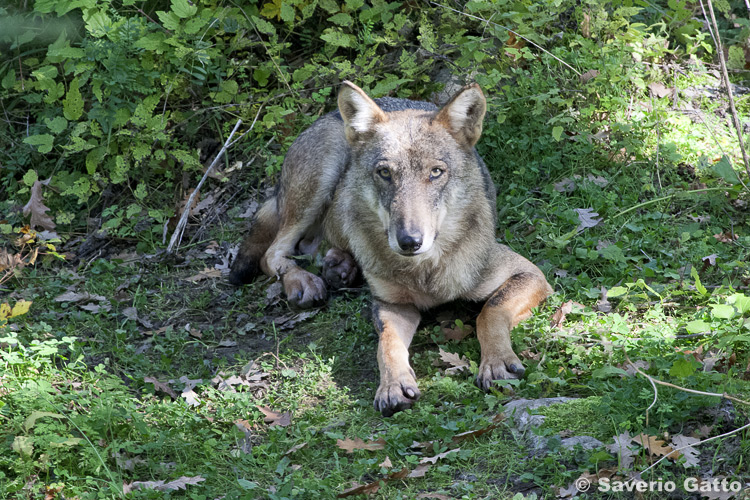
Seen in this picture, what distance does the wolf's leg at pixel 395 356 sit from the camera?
4.20 meters

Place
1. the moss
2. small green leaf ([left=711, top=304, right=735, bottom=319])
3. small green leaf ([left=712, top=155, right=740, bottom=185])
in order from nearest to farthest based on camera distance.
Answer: the moss → small green leaf ([left=711, top=304, right=735, bottom=319]) → small green leaf ([left=712, top=155, right=740, bottom=185])

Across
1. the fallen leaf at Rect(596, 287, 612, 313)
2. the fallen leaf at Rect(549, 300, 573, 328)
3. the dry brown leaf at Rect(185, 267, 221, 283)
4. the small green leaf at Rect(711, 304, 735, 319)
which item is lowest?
A: the dry brown leaf at Rect(185, 267, 221, 283)

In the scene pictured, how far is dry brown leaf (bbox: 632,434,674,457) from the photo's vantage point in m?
3.12

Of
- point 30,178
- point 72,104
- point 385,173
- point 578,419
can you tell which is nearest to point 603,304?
point 578,419

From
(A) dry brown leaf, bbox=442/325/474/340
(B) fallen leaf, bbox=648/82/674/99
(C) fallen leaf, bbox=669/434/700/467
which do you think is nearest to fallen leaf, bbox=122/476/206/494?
(A) dry brown leaf, bbox=442/325/474/340

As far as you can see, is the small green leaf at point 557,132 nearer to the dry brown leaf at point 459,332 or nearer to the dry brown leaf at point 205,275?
the dry brown leaf at point 459,332

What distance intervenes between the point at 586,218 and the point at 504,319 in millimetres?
1659

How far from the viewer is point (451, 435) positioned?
373 cm

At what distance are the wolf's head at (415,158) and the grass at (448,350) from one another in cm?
95

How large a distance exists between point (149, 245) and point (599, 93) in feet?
15.4

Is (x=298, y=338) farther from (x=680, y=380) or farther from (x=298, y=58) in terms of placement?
(x=298, y=58)

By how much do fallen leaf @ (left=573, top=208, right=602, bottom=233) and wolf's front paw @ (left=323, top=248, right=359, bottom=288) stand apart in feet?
6.32

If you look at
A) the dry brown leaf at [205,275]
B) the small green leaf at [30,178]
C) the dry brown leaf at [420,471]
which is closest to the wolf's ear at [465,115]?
the dry brown leaf at [420,471]

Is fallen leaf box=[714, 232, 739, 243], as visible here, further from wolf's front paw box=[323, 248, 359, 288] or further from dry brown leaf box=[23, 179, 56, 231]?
dry brown leaf box=[23, 179, 56, 231]
